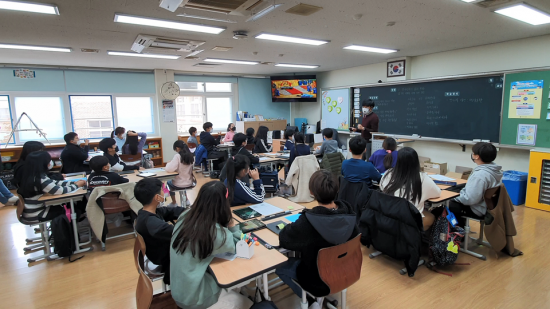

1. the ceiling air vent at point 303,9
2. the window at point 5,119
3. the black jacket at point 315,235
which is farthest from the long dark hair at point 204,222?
the window at point 5,119

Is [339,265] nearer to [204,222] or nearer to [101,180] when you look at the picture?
[204,222]

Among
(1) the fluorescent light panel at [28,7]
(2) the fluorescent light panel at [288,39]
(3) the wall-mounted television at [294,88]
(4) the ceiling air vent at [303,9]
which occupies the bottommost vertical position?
(3) the wall-mounted television at [294,88]

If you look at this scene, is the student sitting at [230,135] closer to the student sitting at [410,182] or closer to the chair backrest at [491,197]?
the student sitting at [410,182]

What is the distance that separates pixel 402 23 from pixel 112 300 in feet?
14.6

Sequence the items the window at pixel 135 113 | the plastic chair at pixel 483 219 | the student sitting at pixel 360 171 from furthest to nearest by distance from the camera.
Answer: the window at pixel 135 113 → the student sitting at pixel 360 171 → the plastic chair at pixel 483 219

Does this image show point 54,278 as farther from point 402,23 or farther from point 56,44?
point 402,23

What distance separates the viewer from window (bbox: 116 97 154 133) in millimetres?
8017

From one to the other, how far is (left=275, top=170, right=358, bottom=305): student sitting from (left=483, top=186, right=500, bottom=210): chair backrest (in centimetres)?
184

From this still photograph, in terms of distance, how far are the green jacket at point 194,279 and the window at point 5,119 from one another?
24.6ft

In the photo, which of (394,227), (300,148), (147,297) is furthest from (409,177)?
(300,148)

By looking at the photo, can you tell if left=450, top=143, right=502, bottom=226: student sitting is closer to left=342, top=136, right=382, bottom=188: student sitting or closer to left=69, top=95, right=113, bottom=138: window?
left=342, top=136, right=382, bottom=188: student sitting

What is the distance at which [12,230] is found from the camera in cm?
422

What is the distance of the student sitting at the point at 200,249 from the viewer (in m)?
1.62

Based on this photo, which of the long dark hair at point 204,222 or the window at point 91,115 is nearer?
the long dark hair at point 204,222
